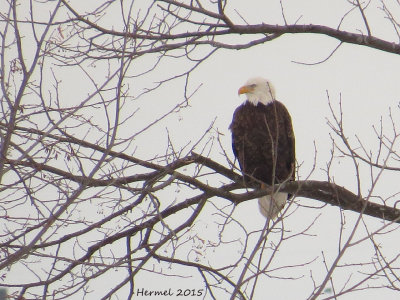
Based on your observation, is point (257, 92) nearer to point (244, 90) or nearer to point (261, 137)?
point (244, 90)

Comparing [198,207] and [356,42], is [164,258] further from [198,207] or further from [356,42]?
[356,42]

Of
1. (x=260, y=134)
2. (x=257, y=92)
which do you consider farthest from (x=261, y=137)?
(x=257, y=92)

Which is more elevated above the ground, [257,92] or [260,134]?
[257,92]

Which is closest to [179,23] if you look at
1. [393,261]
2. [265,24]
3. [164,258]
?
[265,24]

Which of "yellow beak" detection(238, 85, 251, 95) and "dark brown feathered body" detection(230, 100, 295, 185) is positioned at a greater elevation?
"yellow beak" detection(238, 85, 251, 95)

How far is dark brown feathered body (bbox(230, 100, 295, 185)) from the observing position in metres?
6.20

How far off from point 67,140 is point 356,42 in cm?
155

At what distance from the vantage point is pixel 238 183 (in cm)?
489

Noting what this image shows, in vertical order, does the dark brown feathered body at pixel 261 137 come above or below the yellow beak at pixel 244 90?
below

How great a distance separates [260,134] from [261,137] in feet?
0.08

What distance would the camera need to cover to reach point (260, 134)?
621 cm

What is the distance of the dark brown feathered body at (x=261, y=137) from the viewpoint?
20.3 ft

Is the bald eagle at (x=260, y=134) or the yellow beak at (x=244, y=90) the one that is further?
the yellow beak at (x=244, y=90)

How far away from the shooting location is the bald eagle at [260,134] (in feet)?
20.4
